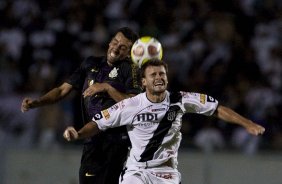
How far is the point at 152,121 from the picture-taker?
7.20 metres

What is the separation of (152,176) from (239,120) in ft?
3.02

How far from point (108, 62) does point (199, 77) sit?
4264 mm

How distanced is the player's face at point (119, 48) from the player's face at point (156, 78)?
0.58 meters

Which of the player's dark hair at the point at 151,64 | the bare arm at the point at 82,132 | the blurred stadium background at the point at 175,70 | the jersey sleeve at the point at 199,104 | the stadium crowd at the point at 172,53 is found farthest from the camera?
the stadium crowd at the point at 172,53

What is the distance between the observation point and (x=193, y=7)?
1307cm

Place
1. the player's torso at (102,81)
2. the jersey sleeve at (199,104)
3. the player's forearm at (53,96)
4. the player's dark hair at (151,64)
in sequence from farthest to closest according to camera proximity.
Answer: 1. the player's forearm at (53,96)
2. the player's torso at (102,81)
3. the jersey sleeve at (199,104)
4. the player's dark hair at (151,64)

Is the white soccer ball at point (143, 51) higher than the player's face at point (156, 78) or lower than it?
higher

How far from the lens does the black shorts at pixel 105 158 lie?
7.67 m

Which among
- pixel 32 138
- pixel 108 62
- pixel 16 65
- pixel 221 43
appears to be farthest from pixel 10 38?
pixel 108 62

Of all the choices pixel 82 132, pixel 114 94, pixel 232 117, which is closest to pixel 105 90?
pixel 114 94

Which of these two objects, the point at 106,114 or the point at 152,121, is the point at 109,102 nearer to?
the point at 106,114

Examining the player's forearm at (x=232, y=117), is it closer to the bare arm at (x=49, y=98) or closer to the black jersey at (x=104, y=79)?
the black jersey at (x=104, y=79)

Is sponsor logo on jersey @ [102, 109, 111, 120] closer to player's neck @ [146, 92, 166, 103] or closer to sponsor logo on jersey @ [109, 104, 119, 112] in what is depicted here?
sponsor logo on jersey @ [109, 104, 119, 112]

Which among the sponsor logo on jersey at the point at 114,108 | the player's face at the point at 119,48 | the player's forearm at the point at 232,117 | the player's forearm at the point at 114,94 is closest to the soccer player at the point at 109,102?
the player's face at the point at 119,48
